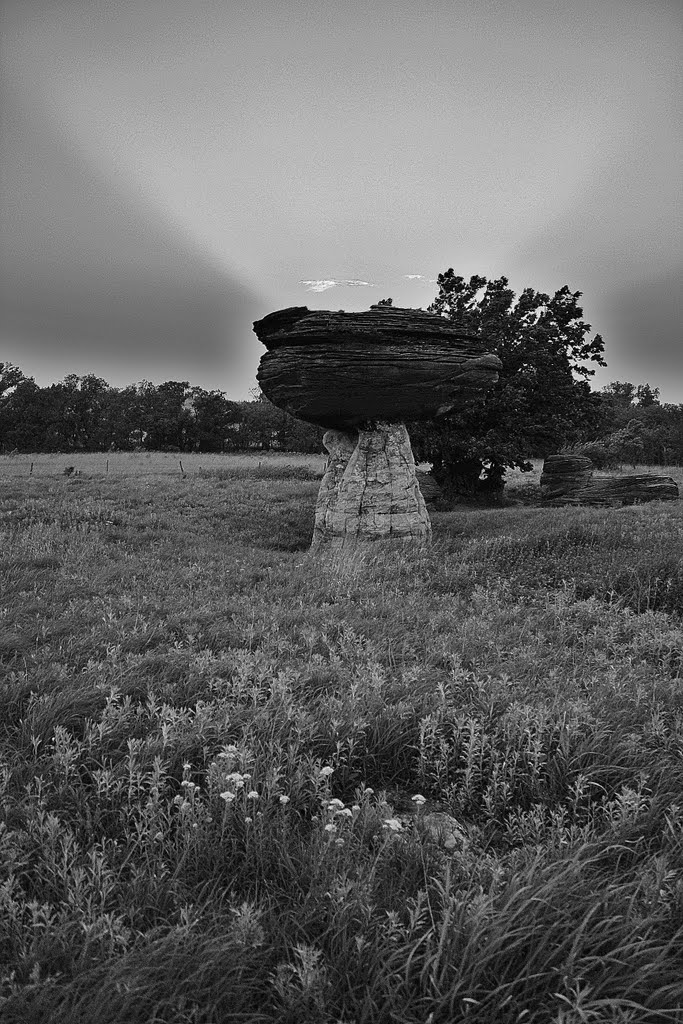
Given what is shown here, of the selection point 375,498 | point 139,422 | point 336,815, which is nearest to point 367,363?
point 375,498

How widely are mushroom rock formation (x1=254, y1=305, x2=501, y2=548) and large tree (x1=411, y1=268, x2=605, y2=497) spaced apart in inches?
462

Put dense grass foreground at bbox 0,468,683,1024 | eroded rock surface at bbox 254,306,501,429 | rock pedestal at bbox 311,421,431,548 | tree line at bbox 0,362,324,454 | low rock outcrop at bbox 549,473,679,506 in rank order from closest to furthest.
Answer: dense grass foreground at bbox 0,468,683,1024, eroded rock surface at bbox 254,306,501,429, rock pedestal at bbox 311,421,431,548, low rock outcrop at bbox 549,473,679,506, tree line at bbox 0,362,324,454

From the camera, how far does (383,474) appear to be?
1822 centimetres

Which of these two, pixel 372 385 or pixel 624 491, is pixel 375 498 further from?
pixel 624 491

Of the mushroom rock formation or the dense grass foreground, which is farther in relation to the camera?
the mushroom rock formation

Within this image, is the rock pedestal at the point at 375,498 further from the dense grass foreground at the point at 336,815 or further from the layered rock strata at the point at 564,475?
the layered rock strata at the point at 564,475

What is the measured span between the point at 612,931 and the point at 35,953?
9.05ft

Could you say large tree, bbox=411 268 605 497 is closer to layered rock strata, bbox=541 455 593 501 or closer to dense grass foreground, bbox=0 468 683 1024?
layered rock strata, bbox=541 455 593 501

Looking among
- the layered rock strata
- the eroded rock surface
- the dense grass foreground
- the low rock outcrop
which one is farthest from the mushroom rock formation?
the layered rock strata

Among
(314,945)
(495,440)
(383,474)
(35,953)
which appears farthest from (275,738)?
(495,440)

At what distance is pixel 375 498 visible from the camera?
1798cm

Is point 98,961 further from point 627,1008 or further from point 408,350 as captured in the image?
point 408,350

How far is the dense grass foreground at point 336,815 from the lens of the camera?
7.85ft

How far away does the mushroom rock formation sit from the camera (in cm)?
1708
